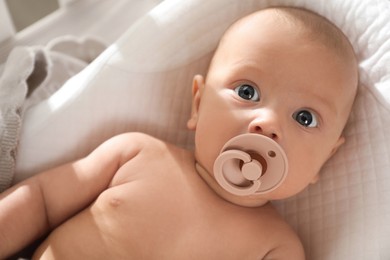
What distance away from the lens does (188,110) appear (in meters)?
1.09

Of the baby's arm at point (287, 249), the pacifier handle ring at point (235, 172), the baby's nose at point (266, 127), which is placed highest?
the baby's nose at point (266, 127)

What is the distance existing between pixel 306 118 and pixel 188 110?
305 millimetres

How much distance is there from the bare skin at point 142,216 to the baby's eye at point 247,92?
0.59 feet

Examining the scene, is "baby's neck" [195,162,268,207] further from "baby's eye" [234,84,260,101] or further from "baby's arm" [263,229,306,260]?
"baby's eye" [234,84,260,101]

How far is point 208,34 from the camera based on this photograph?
3.48ft

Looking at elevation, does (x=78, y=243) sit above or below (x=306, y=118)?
below

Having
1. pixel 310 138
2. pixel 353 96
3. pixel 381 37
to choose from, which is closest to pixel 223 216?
pixel 310 138

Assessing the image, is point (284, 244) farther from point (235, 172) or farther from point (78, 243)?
point (78, 243)

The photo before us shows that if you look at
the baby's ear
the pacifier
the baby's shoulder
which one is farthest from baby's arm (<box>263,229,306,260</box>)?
the baby's ear

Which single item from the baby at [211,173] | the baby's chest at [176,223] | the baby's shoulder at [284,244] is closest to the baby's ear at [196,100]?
the baby at [211,173]

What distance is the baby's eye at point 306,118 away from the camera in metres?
0.85

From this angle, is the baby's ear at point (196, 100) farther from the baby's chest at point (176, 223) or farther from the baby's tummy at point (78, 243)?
the baby's tummy at point (78, 243)

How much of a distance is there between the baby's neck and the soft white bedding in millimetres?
125

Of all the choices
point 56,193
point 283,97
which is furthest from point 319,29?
point 56,193
